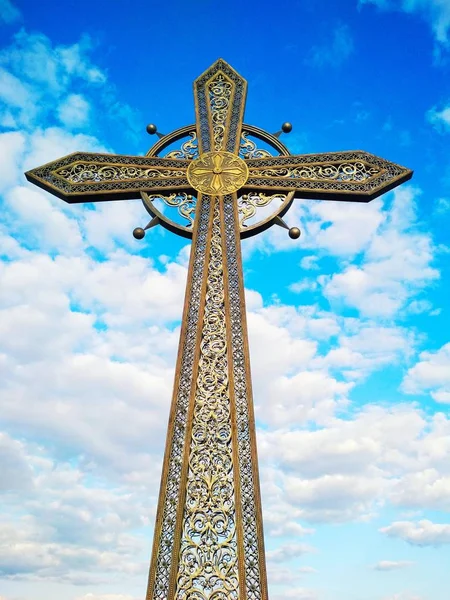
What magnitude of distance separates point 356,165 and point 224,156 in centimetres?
164

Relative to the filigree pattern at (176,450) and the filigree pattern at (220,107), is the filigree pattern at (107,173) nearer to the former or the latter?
the filigree pattern at (220,107)

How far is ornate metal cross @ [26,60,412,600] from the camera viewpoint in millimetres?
5898

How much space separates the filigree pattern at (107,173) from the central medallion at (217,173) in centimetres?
20

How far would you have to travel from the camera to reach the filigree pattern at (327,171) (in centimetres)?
848

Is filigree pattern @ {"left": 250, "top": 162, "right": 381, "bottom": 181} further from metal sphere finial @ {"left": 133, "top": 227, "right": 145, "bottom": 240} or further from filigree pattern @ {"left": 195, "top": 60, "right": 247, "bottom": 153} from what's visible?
metal sphere finial @ {"left": 133, "top": 227, "right": 145, "bottom": 240}

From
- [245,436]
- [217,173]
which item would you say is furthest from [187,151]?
[245,436]

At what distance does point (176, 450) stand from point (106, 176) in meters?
3.85

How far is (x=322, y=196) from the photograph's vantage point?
8.40 meters

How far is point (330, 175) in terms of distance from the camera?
8523 millimetres

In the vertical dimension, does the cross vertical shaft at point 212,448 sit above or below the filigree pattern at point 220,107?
below

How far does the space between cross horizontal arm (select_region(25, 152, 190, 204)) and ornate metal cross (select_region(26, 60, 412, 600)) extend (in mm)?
14

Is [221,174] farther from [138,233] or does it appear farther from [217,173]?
[138,233]

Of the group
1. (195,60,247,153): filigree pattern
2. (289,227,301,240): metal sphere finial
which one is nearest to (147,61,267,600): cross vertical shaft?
(289,227,301,240): metal sphere finial

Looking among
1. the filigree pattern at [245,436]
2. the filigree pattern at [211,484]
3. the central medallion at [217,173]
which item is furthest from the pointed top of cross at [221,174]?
the filigree pattern at [211,484]
